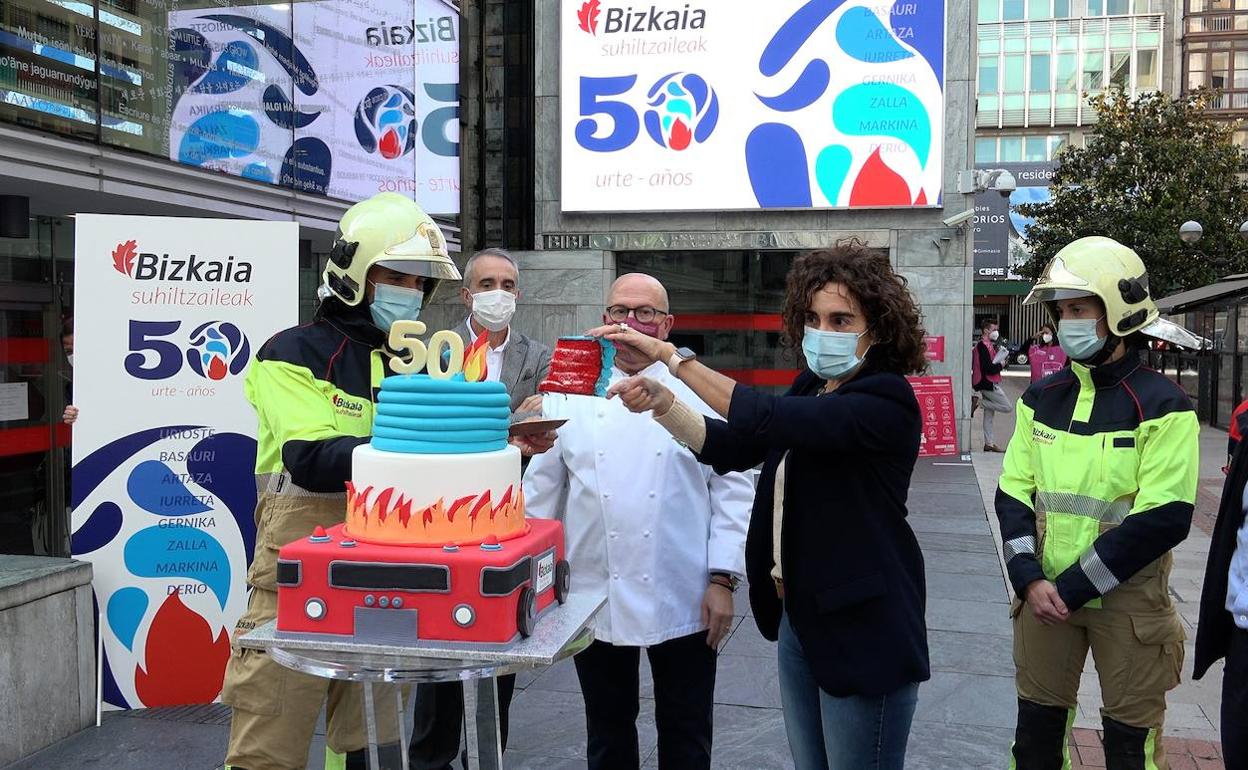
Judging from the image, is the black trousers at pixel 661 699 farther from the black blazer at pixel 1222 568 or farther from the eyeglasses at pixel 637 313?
the black blazer at pixel 1222 568

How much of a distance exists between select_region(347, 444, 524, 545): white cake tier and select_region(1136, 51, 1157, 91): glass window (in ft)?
200

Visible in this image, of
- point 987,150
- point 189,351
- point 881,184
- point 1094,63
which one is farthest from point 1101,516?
point 1094,63

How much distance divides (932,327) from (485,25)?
8.69 meters

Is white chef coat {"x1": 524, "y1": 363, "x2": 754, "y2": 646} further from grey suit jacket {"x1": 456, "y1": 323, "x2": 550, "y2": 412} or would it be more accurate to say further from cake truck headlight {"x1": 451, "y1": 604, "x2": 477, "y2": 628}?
cake truck headlight {"x1": 451, "y1": 604, "x2": 477, "y2": 628}

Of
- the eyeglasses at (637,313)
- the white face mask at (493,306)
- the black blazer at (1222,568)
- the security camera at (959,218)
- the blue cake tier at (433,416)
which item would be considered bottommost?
the black blazer at (1222,568)

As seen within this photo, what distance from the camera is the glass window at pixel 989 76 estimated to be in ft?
184

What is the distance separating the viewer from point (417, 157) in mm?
14625

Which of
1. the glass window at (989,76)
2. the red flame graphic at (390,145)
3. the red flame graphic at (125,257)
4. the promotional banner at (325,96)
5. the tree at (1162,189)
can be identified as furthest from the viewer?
the glass window at (989,76)

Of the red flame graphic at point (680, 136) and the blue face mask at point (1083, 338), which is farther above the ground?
the red flame graphic at point (680, 136)

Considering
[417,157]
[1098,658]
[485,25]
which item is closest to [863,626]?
[1098,658]

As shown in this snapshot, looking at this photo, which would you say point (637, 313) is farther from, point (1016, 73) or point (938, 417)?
point (1016, 73)

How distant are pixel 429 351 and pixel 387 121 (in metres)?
11.7

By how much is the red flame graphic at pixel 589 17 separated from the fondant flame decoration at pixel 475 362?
47.3 feet

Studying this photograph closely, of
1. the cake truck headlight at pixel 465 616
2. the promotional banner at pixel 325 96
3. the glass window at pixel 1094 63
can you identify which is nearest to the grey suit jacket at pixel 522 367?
the cake truck headlight at pixel 465 616
